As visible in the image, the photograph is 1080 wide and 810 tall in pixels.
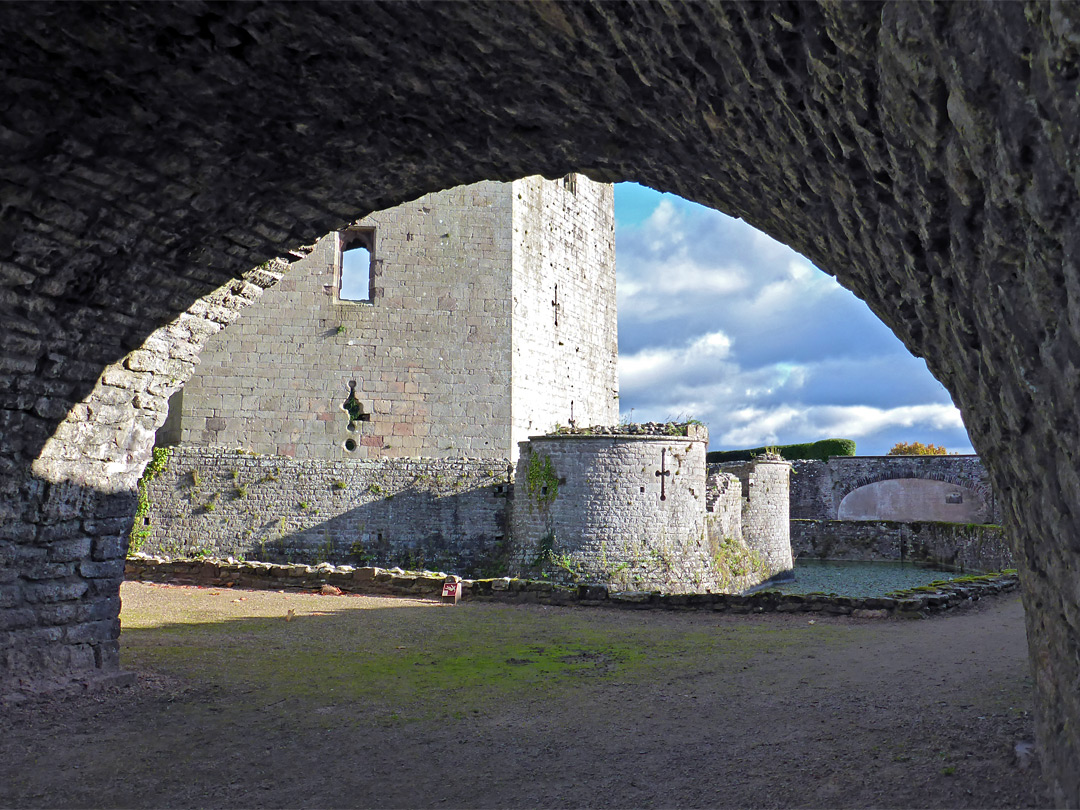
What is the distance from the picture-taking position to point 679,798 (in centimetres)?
372

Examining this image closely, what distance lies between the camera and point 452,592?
→ 1117 centimetres

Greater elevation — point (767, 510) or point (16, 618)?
point (767, 510)

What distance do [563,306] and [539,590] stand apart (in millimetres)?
9365

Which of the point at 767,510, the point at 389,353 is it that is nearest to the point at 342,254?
the point at 389,353

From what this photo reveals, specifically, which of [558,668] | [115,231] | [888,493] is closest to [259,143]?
[115,231]

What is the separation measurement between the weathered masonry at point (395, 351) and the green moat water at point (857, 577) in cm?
717

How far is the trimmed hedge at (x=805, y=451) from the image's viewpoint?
31.2 meters

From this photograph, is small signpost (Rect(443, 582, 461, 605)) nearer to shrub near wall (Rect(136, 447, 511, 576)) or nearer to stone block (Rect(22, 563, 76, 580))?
shrub near wall (Rect(136, 447, 511, 576))

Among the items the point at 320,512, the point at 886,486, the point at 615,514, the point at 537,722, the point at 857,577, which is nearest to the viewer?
the point at 537,722

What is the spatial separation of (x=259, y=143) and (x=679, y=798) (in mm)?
4255

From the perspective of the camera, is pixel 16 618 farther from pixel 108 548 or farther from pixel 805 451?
pixel 805 451

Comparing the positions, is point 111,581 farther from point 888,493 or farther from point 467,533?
point 888,493

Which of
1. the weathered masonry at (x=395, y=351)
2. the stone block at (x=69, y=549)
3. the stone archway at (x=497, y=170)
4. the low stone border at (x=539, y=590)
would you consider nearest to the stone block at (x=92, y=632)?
the stone archway at (x=497, y=170)

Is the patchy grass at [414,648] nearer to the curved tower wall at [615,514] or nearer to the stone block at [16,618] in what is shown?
the stone block at [16,618]
